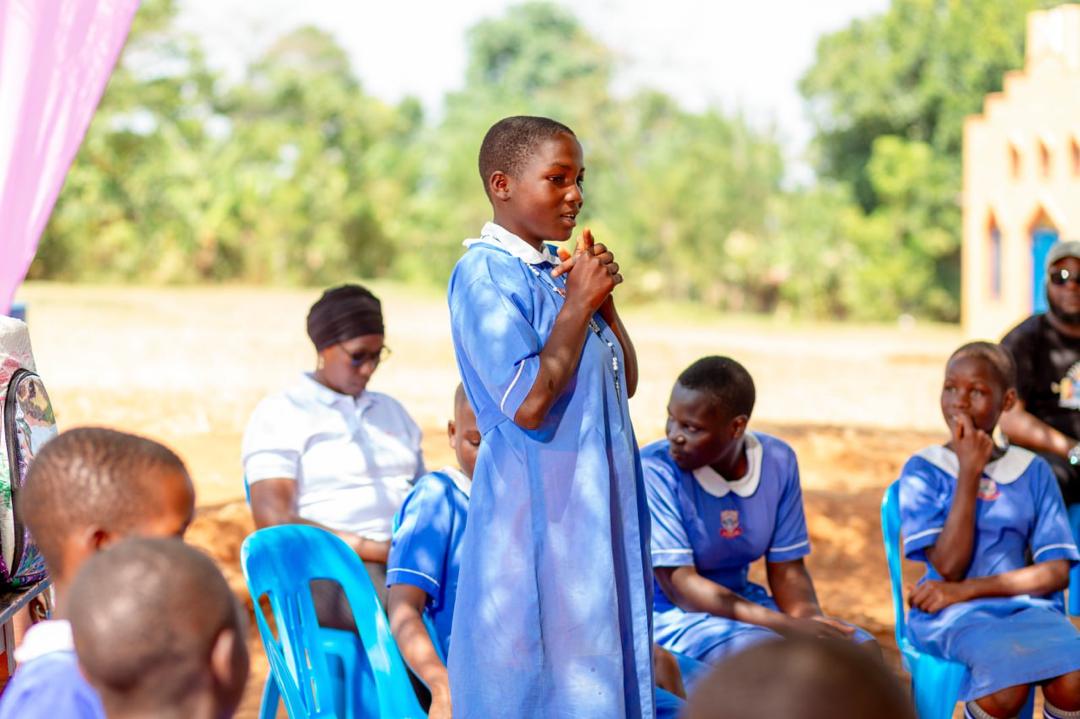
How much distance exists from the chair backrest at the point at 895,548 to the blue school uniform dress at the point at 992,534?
0.26 feet

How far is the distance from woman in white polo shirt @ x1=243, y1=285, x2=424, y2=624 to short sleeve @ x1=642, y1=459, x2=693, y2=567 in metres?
0.88

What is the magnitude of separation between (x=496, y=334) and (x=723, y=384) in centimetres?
111

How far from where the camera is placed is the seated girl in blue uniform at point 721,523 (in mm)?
3535

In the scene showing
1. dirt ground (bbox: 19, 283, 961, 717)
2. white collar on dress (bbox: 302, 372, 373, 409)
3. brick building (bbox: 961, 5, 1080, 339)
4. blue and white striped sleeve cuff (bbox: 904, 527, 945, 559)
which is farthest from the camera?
brick building (bbox: 961, 5, 1080, 339)

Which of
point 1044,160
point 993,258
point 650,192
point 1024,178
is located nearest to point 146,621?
point 1044,160

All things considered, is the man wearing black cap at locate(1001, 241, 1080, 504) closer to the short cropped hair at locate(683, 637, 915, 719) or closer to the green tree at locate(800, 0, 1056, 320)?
the short cropped hair at locate(683, 637, 915, 719)

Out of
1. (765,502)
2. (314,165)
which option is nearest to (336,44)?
(314,165)

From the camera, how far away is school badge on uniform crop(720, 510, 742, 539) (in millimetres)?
3662

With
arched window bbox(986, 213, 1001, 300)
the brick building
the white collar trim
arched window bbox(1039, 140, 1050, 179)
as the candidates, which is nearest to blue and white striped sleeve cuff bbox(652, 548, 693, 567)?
the white collar trim

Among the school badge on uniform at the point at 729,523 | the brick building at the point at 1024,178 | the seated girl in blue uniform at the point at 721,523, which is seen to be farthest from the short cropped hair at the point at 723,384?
the brick building at the point at 1024,178

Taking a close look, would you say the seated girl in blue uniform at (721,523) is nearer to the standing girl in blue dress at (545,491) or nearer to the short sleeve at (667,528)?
the short sleeve at (667,528)

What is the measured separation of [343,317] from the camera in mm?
4234

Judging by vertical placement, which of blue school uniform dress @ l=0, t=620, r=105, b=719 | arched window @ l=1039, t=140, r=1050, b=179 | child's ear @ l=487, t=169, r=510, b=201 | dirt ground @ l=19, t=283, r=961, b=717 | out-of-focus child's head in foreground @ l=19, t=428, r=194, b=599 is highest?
arched window @ l=1039, t=140, r=1050, b=179

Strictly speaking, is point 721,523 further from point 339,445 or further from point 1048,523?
point 339,445
